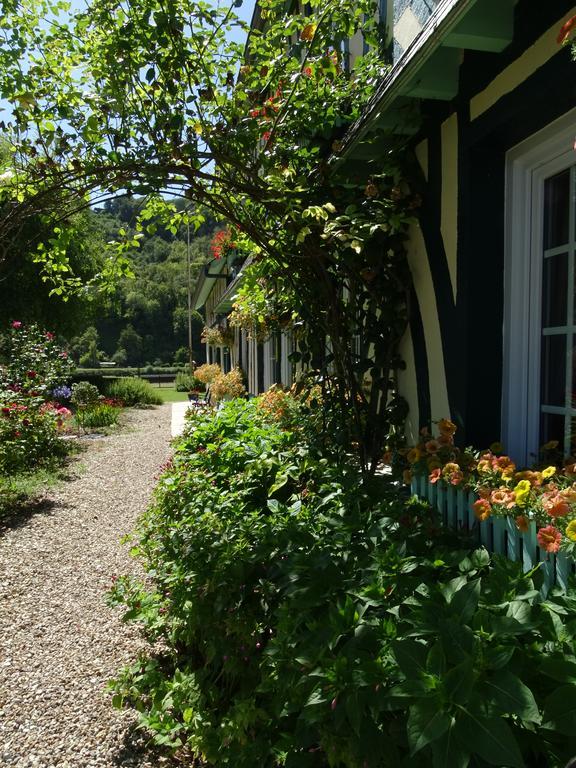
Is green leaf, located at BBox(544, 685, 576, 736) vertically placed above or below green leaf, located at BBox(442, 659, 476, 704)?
below

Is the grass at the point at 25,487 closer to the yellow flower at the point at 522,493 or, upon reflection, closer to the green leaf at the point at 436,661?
the yellow flower at the point at 522,493

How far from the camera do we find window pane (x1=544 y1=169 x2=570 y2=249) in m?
2.74

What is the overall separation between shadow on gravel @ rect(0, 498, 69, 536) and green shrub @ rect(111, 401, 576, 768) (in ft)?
11.3

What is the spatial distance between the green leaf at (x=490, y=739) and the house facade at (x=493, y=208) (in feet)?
5.86

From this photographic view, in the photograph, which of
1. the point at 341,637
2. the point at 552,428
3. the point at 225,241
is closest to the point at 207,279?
the point at 225,241

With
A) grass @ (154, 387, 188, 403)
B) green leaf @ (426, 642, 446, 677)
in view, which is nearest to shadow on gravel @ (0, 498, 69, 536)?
green leaf @ (426, 642, 446, 677)

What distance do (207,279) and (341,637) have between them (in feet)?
65.6

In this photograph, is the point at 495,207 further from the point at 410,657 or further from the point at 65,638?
the point at 65,638

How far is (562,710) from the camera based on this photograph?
1265 mm

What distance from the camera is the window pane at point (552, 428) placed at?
283 cm

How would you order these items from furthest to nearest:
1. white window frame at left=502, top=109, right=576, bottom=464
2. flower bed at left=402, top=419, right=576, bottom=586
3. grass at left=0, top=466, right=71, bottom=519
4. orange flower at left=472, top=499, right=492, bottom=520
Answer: grass at left=0, top=466, right=71, bottom=519 → white window frame at left=502, top=109, right=576, bottom=464 → orange flower at left=472, top=499, right=492, bottom=520 → flower bed at left=402, top=419, right=576, bottom=586

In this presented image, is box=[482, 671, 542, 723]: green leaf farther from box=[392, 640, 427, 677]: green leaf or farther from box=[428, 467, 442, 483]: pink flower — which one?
box=[428, 467, 442, 483]: pink flower

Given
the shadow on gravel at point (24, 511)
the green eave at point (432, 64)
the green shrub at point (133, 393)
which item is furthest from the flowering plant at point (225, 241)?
the green shrub at point (133, 393)

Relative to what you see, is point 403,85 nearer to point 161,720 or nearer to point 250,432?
point 250,432
